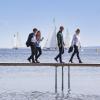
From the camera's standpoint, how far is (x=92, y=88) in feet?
125

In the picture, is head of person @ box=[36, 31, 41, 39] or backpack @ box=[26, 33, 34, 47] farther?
head of person @ box=[36, 31, 41, 39]

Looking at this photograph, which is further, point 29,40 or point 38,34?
point 38,34

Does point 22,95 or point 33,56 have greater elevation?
point 33,56

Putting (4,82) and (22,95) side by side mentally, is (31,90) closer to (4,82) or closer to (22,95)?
(22,95)

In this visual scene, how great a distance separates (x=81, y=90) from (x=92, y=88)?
7.22 ft

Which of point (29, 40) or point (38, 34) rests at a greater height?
point (38, 34)

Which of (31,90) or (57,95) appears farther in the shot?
(31,90)

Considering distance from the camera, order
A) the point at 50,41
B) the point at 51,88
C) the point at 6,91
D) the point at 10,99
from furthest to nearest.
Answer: the point at 50,41 → the point at 51,88 → the point at 6,91 → the point at 10,99

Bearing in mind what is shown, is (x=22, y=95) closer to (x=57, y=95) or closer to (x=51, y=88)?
(x=57, y=95)

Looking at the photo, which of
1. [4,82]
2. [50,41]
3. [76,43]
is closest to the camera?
[76,43]

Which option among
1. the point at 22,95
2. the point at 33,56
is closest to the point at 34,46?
the point at 33,56

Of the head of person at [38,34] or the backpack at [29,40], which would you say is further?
the head of person at [38,34]

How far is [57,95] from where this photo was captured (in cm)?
3253

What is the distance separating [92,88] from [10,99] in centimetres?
986
